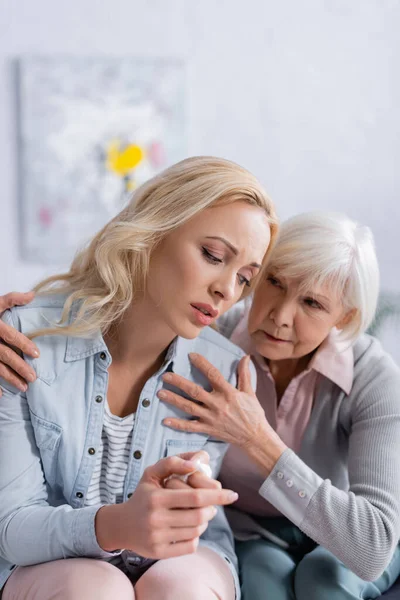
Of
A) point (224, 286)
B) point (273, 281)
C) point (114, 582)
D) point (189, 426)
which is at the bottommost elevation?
point (114, 582)

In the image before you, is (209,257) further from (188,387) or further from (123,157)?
(123,157)

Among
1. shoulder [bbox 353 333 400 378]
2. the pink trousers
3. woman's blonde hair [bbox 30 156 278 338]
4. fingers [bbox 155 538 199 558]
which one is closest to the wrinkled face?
shoulder [bbox 353 333 400 378]

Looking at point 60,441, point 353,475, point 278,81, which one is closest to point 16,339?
point 60,441

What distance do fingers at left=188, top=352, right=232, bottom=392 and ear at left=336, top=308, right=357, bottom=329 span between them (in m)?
0.34

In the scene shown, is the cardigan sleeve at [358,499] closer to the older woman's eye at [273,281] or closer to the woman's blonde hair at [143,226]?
the older woman's eye at [273,281]

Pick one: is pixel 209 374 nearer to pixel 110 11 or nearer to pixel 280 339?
pixel 280 339

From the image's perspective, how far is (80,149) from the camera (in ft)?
11.1

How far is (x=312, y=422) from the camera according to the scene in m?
1.76

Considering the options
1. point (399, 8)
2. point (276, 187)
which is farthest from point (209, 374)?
point (399, 8)

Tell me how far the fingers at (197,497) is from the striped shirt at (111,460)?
13.9 inches

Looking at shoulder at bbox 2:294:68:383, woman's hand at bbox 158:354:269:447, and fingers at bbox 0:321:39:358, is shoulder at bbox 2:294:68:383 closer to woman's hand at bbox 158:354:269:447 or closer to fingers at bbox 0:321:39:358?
fingers at bbox 0:321:39:358

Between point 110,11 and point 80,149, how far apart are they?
0.63m

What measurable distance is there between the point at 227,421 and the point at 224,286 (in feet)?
1.00

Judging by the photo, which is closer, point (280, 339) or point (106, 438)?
point (106, 438)
